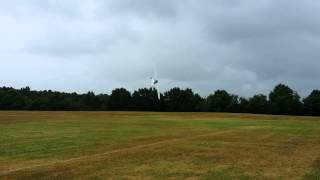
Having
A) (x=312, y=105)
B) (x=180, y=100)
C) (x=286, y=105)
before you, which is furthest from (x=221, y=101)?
(x=312, y=105)

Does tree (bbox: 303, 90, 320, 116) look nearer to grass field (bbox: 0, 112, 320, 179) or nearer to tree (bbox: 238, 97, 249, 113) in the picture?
tree (bbox: 238, 97, 249, 113)

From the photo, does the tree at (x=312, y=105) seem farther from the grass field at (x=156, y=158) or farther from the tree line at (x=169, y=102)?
the grass field at (x=156, y=158)

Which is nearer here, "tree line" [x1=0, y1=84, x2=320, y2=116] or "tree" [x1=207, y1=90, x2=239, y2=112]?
"tree line" [x1=0, y1=84, x2=320, y2=116]

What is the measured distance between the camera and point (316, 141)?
3981 cm

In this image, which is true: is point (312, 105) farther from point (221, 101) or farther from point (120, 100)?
point (120, 100)

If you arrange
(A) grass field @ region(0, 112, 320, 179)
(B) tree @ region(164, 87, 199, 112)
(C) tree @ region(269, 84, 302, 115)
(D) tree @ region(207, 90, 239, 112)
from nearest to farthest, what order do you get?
1. (A) grass field @ region(0, 112, 320, 179)
2. (C) tree @ region(269, 84, 302, 115)
3. (B) tree @ region(164, 87, 199, 112)
4. (D) tree @ region(207, 90, 239, 112)

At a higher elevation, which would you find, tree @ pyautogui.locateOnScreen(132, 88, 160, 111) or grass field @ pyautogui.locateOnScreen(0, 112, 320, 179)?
tree @ pyautogui.locateOnScreen(132, 88, 160, 111)

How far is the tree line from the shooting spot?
135500 millimetres

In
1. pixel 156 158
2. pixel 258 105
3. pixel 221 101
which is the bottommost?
pixel 156 158

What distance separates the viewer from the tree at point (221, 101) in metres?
150

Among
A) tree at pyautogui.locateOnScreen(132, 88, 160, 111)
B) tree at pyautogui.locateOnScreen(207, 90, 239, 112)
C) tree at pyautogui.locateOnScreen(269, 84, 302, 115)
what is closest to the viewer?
tree at pyautogui.locateOnScreen(269, 84, 302, 115)

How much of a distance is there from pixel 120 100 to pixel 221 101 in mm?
28045

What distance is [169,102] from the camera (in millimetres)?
146000

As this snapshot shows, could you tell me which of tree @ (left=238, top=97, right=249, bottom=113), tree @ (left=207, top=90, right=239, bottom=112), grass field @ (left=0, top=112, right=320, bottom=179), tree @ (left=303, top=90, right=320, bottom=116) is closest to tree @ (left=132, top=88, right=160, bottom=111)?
tree @ (left=207, top=90, right=239, bottom=112)
